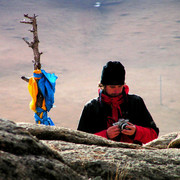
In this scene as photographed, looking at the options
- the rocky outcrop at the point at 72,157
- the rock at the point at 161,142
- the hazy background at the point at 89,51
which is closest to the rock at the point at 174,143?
the rocky outcrop at the point at 72,157

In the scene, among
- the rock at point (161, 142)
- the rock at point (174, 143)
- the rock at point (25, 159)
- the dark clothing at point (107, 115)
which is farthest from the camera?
the dark clothing at point (107, 115)

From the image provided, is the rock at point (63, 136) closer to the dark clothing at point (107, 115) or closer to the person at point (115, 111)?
the person at point (115, 111)

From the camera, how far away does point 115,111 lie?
3992 millimetres

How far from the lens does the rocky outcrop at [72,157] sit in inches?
80.0

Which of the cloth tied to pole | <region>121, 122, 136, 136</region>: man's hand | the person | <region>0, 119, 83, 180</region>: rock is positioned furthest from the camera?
the cloth tied to pole

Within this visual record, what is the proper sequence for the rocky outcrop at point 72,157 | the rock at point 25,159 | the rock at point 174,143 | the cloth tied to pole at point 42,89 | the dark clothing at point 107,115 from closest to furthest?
the rock at point 25,159 → the rocky outcrop at point 72,157 → the rock at point 174,143 → the dark clothing at point 107,115 → the cloth tied to pole at point 42,89

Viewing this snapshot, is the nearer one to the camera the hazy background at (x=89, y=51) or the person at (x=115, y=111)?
the person at (x=115, y=111)

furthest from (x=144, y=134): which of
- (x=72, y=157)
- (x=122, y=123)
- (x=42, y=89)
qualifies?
(x=42, y=89)

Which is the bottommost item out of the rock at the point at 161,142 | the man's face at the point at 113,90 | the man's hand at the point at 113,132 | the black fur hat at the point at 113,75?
the rock at the point at 161,142

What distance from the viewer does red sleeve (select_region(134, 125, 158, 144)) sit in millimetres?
3789

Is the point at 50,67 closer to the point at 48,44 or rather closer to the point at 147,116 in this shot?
the point at 48,44

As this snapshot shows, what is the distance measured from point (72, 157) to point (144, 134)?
1408 mm

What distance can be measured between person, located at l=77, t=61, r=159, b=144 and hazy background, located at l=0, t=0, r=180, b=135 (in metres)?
13.4

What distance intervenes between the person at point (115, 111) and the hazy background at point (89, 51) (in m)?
13.4
